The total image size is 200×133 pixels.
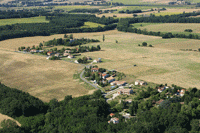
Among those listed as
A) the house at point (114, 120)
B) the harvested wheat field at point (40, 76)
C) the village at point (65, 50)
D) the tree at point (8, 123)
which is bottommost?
the harvested wheat field at point (40, 76)

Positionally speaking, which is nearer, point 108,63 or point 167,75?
point 167,75

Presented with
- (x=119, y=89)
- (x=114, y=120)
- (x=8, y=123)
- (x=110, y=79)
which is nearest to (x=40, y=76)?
(x=110, y=79)

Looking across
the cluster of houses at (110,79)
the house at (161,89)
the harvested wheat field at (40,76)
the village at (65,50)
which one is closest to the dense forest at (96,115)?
the house at (161,89)

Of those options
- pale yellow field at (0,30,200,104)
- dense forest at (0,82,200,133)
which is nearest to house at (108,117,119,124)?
dense forest at (0,82,200,133)

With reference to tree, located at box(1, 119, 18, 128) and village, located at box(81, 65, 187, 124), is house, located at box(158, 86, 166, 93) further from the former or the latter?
tree, located at box(1, 119, 18, 128)

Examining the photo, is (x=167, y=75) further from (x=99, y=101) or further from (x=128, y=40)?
(x=128, y=40)

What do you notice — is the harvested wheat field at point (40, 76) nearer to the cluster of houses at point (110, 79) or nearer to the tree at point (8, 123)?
the cluster of houses at point (110, 79)

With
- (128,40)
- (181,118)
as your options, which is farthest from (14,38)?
(181,118)
